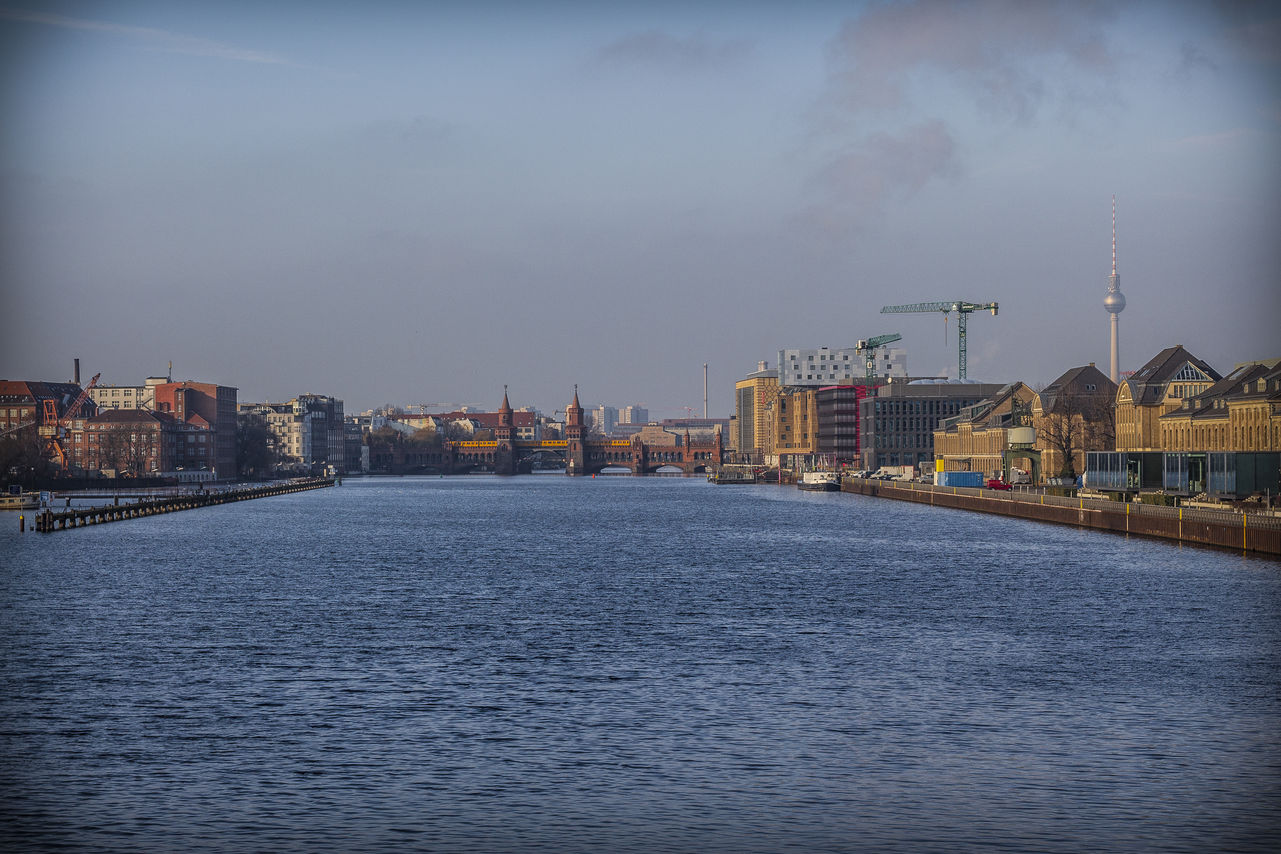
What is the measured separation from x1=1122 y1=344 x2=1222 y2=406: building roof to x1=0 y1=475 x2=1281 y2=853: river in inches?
2683

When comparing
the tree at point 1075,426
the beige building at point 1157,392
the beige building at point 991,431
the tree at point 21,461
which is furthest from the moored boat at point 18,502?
the beige building at point 1157,392

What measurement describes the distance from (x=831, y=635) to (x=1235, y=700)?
546 inches

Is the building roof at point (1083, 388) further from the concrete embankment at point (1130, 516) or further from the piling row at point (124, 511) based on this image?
the piling row at point (124, 511)

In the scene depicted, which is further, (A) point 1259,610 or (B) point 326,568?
(B) point 326,568

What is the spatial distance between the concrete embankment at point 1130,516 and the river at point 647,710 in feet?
11.3

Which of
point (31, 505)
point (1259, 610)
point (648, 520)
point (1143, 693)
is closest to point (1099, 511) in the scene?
point (648, 520)

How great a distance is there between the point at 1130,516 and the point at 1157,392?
1798 inches

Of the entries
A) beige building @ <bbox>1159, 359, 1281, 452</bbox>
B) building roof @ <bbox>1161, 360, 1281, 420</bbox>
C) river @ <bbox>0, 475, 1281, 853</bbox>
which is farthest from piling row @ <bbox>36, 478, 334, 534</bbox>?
building roof @ <bbox>1161, 360, 1281, 420</bbox>

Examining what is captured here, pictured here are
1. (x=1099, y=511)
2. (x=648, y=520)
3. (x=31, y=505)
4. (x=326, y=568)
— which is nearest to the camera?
(x=326, y=568)

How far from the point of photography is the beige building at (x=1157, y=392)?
12962 cm

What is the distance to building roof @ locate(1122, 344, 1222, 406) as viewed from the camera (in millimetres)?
131625

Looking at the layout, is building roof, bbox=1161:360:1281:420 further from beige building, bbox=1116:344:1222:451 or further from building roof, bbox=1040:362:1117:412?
building roof, bbox=1040:362:1117:412

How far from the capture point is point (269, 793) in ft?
82.0

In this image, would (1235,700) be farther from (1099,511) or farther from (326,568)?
(1099,511)
